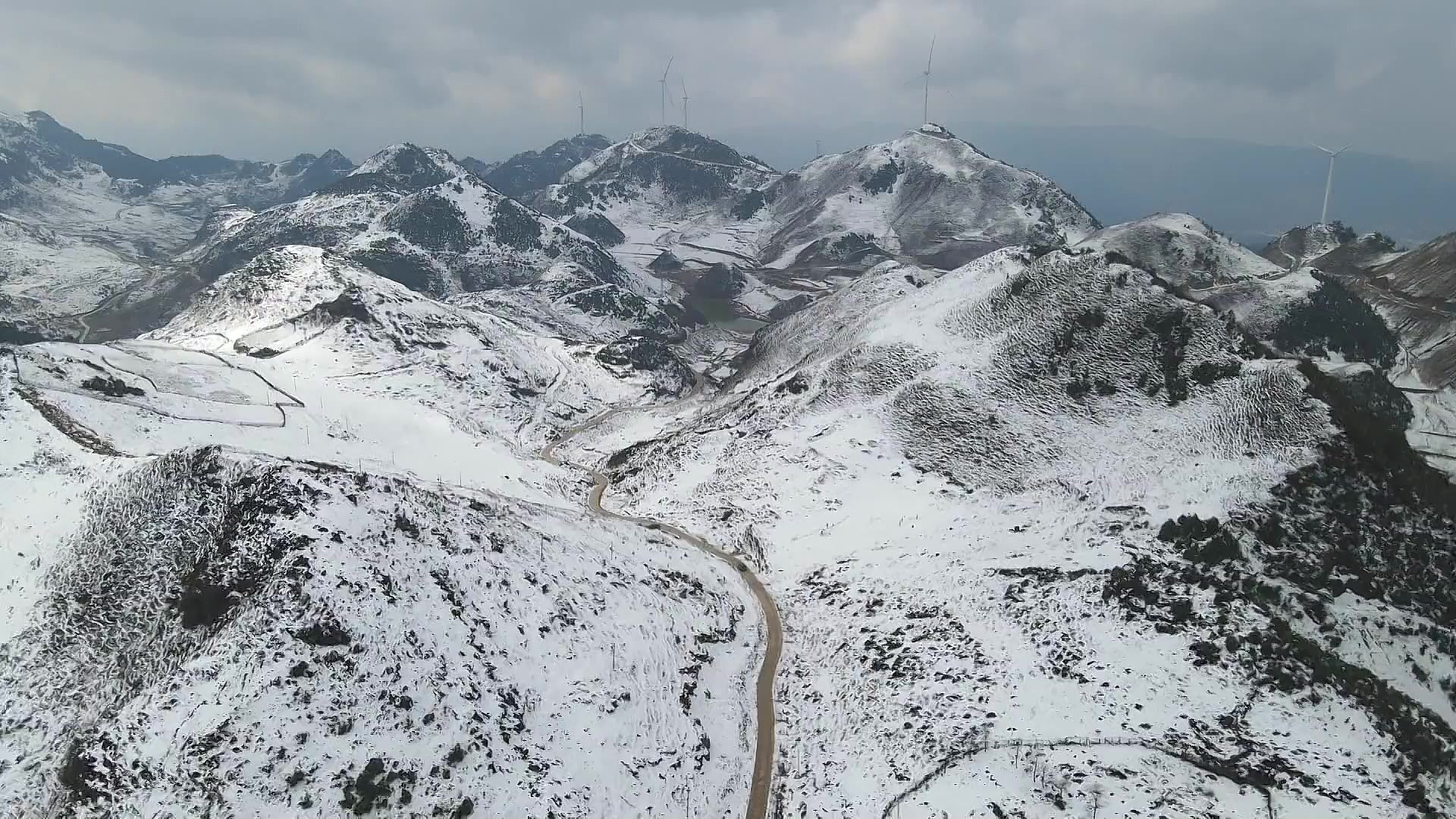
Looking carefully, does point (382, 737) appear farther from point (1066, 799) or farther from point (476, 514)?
point (1066, 799)

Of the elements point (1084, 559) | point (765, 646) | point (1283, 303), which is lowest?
point (765, 646)

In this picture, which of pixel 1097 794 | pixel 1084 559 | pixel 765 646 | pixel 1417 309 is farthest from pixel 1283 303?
pixel 1097 794

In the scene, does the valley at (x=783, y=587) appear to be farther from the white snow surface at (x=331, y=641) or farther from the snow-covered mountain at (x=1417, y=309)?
the snow-covered mountain at (x=1417, y=309)

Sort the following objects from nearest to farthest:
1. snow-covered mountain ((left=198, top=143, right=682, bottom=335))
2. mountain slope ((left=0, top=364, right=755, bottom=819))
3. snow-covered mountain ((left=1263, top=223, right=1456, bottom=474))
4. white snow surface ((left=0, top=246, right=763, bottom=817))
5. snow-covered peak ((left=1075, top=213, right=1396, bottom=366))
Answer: mountain slope ((left=0, top=364, right=755, bottom=819)) < white snow surface ((left=0, top=246, right=763, bottom=817)) < snow-covered mountain ((left=1263, top=223, right=1456, bottom=474)) < snow-covered peak ((left=1075, top=213, right=1396, bottom=366)) < snow-covered mountain ((left=198, top=143, right=682, bottom=335))

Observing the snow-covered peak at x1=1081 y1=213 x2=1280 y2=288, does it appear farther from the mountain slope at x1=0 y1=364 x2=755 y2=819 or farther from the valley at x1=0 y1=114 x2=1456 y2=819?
the mountain slope at x1=0 y1=364 x2=755 y2=819

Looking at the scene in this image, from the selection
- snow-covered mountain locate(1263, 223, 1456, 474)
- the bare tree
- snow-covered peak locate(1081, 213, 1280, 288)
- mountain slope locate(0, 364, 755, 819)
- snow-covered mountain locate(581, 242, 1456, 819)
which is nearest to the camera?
mountain slope locate(0, 364, 755, 819)

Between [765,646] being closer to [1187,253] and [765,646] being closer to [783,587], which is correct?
[783,587]

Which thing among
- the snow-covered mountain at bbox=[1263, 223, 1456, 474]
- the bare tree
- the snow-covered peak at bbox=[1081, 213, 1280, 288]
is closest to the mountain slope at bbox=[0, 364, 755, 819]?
the bare tree

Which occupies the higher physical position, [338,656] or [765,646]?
[338,656]
